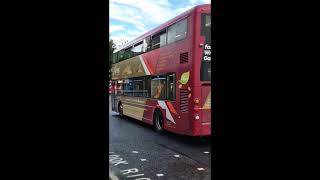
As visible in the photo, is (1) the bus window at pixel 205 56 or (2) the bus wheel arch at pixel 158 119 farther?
(2) the bus wheel arch at pixel 158 119

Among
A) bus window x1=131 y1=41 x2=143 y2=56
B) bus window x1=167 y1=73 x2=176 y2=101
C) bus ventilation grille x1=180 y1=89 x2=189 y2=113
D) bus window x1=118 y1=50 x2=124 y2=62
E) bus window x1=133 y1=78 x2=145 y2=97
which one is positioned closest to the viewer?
bus ventilation grille x1=180 y1=89 x2=189 y2=113

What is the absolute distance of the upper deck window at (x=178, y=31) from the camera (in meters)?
8.14

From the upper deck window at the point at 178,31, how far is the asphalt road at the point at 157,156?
2.95 metres

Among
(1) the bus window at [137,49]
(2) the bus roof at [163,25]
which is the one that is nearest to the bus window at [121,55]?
(2) the bus roof at [163,25]

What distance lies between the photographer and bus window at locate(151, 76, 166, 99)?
9.26 meters

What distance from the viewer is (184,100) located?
811cm

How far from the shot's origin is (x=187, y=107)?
314 inches

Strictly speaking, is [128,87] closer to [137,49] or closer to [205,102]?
[137,49]

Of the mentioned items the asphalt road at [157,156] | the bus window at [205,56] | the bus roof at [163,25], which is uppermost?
the bus roof at [163,25]

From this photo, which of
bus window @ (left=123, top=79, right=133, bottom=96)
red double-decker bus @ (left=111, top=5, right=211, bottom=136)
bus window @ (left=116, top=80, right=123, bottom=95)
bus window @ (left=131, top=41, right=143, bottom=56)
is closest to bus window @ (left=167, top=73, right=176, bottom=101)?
red double-decker bus @ (left=111, top=5, right=211, bottom=136)

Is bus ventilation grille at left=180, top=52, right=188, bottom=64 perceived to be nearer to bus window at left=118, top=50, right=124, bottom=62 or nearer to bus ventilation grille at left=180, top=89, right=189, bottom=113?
bus ventilation grille at left=180, top=89, right=189, bottom=113

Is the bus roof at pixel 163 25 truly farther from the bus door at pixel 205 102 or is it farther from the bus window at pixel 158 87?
the bus door at pixel 205 102

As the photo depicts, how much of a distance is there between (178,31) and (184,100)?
197 cm
